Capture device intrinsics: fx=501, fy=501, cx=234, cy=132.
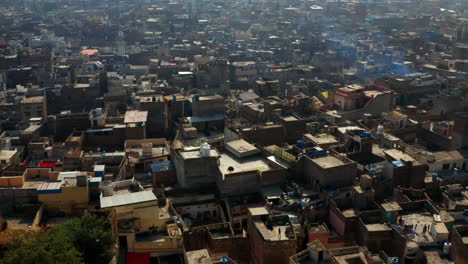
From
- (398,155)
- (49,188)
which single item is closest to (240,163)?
(398,155)

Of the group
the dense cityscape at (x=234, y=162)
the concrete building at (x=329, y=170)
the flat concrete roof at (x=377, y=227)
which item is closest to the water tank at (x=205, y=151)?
the dense cityscape at (x=234, y=162)

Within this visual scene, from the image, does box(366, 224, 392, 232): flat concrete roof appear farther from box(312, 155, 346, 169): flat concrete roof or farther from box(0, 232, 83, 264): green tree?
box(0, 232, 83, 264): green tree

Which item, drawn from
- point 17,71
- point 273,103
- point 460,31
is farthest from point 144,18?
point 273,103

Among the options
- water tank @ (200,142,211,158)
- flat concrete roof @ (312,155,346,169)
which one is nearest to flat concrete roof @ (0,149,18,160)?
water tank @ (200,142,211,158)

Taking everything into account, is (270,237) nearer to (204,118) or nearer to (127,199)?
(127,199)

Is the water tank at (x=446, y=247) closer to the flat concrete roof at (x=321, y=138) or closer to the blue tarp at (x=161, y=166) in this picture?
the flat concrete roof at (x=321, y=138)

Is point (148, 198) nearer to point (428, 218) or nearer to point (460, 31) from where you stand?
point (428, 218)
